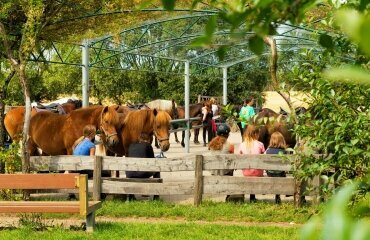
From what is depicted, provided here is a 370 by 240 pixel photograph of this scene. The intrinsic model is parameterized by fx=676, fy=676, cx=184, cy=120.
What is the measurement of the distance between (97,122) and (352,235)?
39.5ft

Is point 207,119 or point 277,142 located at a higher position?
point 207,119

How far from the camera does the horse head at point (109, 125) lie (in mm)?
12363

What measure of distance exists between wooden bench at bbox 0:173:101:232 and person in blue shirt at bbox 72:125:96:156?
2.74 m

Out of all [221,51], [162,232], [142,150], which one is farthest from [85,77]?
[221,51]

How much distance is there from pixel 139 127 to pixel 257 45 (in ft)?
37.7

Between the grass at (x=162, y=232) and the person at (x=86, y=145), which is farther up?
the person at (x=86, y=145)

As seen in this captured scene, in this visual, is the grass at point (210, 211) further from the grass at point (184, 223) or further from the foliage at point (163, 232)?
the foliage at point (163, 232)

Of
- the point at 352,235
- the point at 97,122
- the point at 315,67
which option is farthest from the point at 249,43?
the point at 97,122

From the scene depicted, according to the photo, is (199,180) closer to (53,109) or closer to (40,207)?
(40,207)

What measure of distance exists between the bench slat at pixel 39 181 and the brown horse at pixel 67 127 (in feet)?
10.9

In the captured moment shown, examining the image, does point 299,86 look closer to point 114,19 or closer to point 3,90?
point 3,90

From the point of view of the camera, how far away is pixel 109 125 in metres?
12.4

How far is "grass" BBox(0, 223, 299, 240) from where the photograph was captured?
8.54 metres

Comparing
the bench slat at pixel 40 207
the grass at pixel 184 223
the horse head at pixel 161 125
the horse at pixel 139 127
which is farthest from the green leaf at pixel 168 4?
the horse head at pixel 161 125
